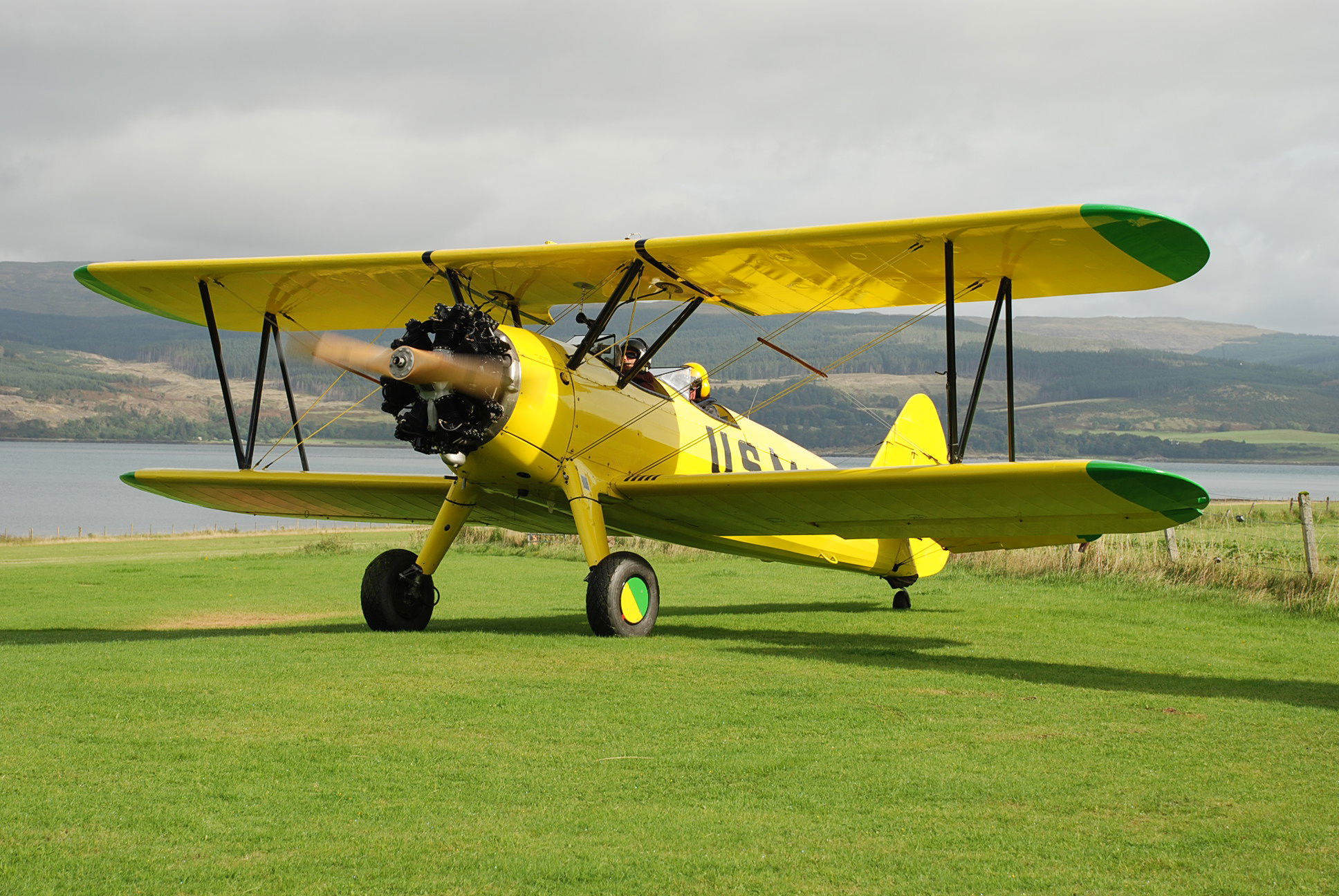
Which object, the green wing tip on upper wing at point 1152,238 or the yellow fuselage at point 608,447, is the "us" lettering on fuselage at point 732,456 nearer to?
the yellow fuselage at point 608,447

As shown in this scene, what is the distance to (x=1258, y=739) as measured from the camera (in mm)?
6445

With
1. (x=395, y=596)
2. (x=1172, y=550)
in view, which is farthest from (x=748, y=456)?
(x=1172, y=550)

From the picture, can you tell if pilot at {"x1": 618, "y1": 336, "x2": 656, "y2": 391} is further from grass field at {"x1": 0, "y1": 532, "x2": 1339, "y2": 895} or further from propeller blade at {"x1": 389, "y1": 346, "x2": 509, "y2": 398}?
grass field at {"x1": 0, "y1": 532, "x2": 1339, "y2": 895}

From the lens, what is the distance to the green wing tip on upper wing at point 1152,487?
9141mm

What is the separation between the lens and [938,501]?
415 inches

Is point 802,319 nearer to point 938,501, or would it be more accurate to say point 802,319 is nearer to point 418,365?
point 938,501

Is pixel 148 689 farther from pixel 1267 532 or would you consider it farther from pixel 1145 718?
pixel 1267 532

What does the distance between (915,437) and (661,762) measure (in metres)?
11.5

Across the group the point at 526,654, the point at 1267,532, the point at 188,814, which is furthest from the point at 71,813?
the point at 1267,532

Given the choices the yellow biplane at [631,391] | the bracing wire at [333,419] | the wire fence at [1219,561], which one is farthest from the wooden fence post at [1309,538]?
the bracing wire at [333,419]

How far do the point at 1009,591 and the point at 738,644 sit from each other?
8.06 meters

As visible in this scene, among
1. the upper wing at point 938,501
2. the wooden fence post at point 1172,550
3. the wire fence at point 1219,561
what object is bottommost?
the wire fence at point 1219,561

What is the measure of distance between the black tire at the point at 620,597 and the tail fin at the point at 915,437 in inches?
221

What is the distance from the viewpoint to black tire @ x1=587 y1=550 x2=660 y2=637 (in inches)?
403
